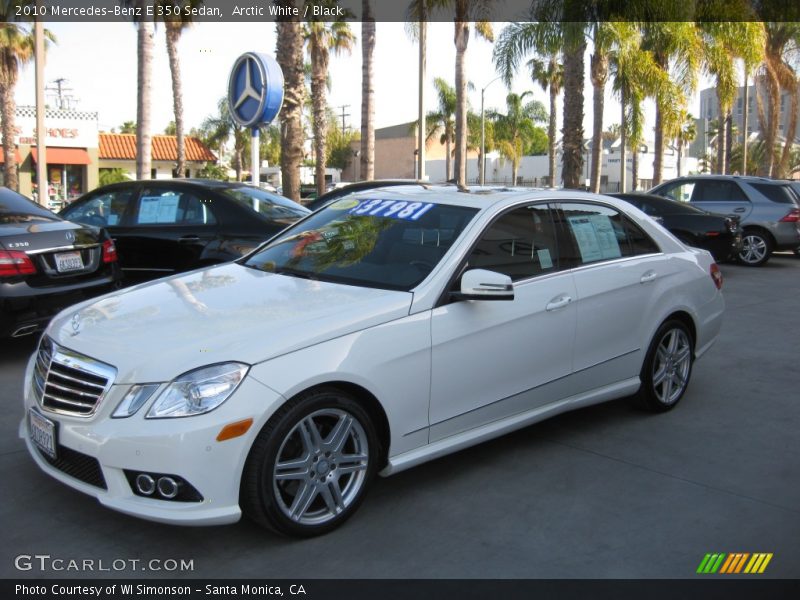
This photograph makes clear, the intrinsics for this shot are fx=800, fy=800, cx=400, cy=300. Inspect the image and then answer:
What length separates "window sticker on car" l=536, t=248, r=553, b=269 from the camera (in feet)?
15.8

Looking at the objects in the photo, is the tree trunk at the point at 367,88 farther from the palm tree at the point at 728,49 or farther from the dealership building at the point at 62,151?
the dealership building at the point at 62,151

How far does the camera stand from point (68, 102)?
4384 cm

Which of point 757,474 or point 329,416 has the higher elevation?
point 329,416

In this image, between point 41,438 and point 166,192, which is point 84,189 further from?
point 41,438

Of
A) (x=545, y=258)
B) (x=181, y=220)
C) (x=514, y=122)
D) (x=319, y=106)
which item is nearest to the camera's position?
(x=545, y=258)

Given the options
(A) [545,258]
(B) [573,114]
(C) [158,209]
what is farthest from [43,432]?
(B) [573,114]

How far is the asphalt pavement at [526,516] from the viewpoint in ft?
11.5

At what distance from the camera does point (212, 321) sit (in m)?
3.79

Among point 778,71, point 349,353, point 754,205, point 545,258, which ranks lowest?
point 349,353

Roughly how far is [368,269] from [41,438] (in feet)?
6.08

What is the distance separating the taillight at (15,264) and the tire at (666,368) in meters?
4.82

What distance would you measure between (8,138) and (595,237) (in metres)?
32.8

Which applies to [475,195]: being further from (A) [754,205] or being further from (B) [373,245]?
(A) [754,205]

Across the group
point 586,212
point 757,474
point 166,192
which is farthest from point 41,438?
point 166,192
